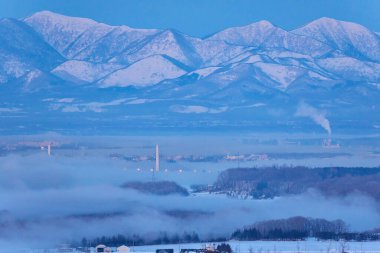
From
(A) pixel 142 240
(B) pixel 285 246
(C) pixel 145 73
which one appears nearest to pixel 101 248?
(A) pixel 142 240

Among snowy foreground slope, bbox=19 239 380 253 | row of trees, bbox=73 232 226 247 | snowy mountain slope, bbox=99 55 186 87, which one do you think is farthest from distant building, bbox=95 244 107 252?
snowy mountain slope, bbox=99 55 186 87

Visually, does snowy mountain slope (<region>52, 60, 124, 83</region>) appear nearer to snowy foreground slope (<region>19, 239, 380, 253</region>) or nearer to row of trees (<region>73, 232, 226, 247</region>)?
row of trees (<region>73, 232, 226, 247</region>)

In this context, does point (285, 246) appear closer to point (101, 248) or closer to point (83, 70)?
point (101, 248)

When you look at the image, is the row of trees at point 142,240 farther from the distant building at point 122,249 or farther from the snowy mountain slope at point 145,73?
the snowy mountain slope at point 145,73

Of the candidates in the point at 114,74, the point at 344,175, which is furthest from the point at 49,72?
the point at 344,175

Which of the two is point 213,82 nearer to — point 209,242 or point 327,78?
point 327,78
